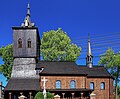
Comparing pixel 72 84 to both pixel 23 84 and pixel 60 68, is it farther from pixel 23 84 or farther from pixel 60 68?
pixel 23 84

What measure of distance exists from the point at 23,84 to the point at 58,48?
15.7 m

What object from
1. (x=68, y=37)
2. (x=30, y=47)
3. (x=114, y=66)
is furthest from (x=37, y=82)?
(x=114, y=66)

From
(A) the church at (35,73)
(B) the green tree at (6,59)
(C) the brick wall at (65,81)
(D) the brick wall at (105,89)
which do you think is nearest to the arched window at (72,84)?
(A) the church at (35,73)

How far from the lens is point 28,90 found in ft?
160

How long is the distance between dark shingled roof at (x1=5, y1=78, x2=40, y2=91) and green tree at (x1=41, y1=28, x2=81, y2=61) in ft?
41.3

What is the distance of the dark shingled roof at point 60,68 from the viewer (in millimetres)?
52500

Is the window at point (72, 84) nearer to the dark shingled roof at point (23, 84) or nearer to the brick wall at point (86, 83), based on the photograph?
the brick wall at point (86, 83)

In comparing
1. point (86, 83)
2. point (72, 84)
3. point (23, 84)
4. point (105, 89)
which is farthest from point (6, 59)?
point (105, 89)

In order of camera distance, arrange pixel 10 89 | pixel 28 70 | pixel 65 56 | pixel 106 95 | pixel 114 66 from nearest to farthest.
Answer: pixel 10 89 → pixel 28 70 → pixel 106 95 → pixel 65 56 → pixel 114 66

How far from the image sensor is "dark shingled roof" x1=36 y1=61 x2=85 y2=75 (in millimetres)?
52500

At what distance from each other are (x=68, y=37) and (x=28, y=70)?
15056 mm

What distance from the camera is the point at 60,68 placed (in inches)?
2109

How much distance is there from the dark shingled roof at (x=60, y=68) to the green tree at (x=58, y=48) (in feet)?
27.0

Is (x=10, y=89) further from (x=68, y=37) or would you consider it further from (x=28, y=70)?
(x=68, y=37)
